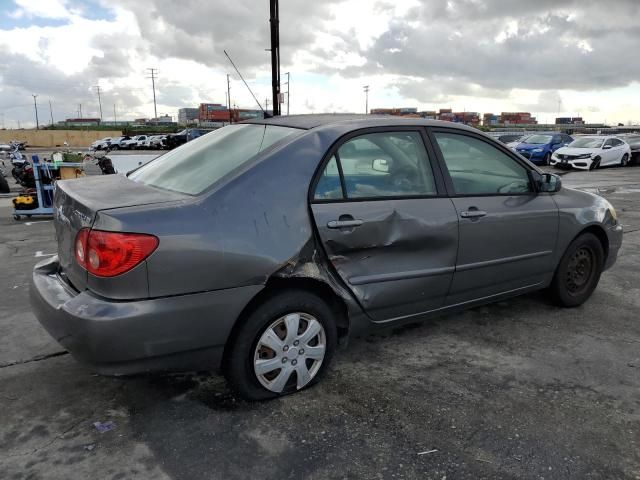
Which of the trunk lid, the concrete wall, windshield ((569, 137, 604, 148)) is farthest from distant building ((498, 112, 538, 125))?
the trunk lid

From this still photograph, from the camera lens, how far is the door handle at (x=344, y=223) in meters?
2.80

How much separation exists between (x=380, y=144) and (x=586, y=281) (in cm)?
246

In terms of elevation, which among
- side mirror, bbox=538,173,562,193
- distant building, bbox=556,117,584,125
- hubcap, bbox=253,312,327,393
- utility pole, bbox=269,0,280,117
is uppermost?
distant building, bbox=556,117,584,125

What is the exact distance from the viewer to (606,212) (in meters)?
4.36

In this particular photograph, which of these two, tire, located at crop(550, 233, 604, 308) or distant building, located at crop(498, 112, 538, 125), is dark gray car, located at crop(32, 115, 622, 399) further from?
distant building, located at crop(498, 112, 538, 125)

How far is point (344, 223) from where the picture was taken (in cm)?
284

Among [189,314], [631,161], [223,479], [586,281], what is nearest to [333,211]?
[189,314]

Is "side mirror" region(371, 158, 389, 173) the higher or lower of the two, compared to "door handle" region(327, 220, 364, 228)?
higher

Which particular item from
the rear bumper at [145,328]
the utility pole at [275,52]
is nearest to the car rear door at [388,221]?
the rear bumper at [145,328]

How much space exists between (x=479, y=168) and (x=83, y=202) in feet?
8.23

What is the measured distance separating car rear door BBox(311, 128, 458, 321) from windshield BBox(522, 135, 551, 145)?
22331 millimetres

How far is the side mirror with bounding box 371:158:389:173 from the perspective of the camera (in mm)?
3068

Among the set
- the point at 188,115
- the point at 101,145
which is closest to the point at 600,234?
the point at 101,145

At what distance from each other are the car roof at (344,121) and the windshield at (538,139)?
2194 centimetres
